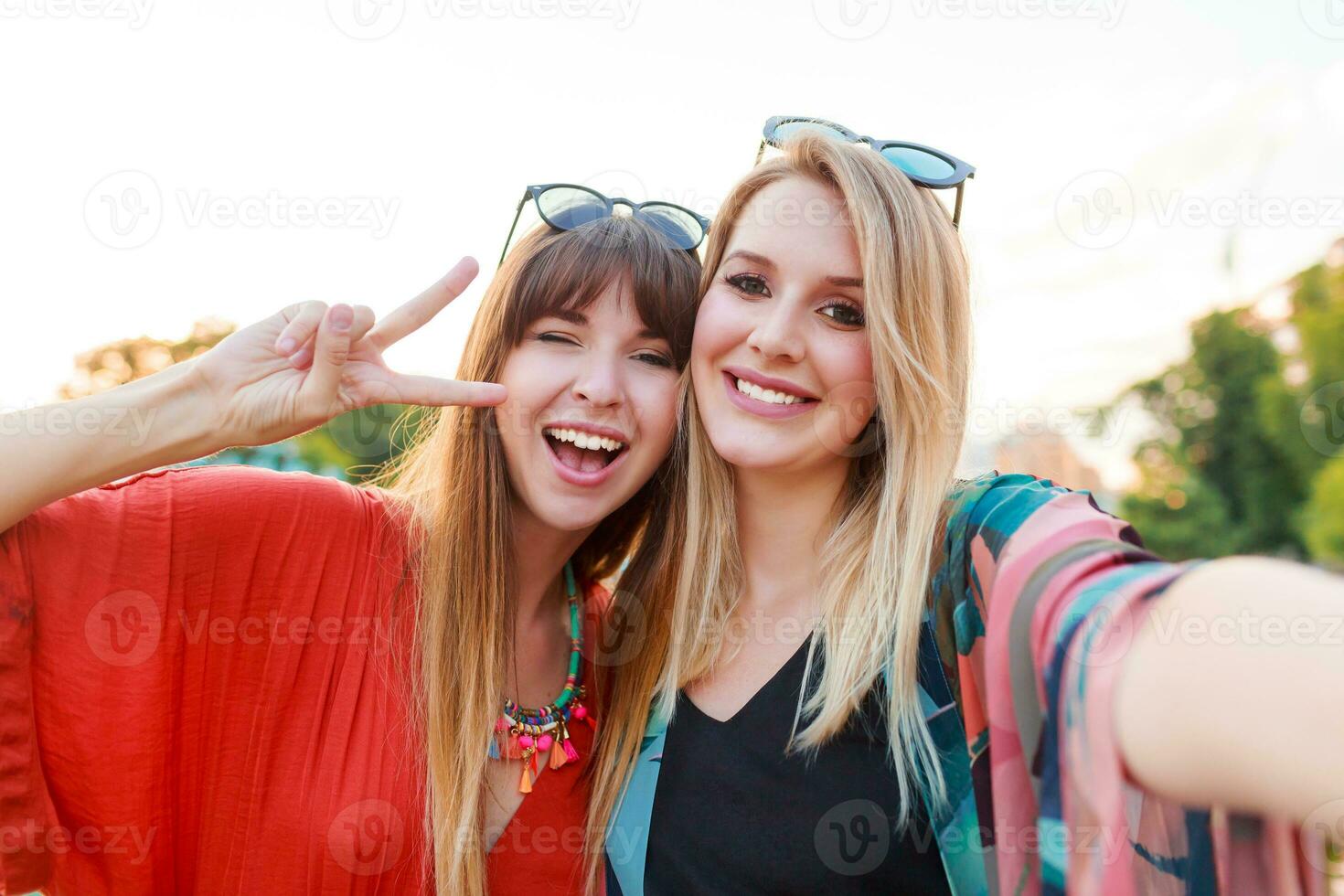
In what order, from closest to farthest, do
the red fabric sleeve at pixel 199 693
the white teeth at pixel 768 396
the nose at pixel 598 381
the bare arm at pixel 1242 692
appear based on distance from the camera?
the bare arm at pixel 1242 692 → the red fabric sleeve at pixel 199 693 → the white teeth at pixel 768 396 → the nose at pixel 598 381

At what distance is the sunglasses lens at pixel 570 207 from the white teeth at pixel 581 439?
655mm

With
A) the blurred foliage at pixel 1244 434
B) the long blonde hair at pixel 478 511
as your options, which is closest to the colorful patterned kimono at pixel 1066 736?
the long blonde hair at pixel 478 511

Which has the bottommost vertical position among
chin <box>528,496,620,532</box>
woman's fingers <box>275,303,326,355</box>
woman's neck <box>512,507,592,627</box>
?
woman's neck <box>512,507,592,627</box>

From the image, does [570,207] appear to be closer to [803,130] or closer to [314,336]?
[803,130]

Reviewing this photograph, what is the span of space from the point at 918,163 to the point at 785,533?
46.8 inches

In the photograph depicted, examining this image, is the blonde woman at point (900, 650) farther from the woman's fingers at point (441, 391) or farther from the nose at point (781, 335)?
the woman's fingers at point (441, 391)

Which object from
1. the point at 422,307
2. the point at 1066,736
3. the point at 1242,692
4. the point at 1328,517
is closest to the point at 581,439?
the point at 422,307

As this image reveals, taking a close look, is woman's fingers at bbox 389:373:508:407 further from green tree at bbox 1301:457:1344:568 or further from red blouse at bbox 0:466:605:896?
green tree at bbox 1301:457:1344:568

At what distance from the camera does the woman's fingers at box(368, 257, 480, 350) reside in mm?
2529

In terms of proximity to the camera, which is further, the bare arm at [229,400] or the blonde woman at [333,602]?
the blonde woman at [333,602]

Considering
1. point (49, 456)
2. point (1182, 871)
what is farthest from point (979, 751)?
point (49, 456)

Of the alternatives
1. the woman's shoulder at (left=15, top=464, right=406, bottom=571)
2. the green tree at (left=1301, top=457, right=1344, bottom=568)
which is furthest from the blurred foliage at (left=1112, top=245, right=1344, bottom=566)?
the woman's shoulder at (left=15, top=464, right=406, bottom=571)

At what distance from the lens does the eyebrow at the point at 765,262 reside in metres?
2.70

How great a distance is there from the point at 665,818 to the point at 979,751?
888mm
